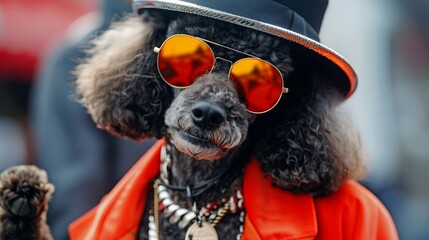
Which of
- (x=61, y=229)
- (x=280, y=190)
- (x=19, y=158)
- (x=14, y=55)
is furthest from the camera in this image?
(x=14, y=55)

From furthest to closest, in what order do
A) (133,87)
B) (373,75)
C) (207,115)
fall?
(373,75) < (133,87) < (207,115)

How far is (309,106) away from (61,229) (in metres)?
1.41

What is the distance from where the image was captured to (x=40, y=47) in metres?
7.12

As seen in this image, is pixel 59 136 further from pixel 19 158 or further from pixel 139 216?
pixel 19 158

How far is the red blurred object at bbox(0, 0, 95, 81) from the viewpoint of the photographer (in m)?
6.96

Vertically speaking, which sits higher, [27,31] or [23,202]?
[23,202]

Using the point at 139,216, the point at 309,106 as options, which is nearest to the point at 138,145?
the point at 139,216

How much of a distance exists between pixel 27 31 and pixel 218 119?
16.8 ft

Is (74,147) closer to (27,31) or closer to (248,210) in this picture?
(248,210)

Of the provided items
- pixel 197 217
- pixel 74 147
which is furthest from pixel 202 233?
pixel 74 147

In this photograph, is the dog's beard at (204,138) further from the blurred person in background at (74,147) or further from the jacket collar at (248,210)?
the blurred person in background at (74,147)

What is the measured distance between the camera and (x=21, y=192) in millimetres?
2414

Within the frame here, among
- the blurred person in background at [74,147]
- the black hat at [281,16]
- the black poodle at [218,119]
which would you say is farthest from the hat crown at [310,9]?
the blurred person in background at [74,147]

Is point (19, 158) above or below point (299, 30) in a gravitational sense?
below
